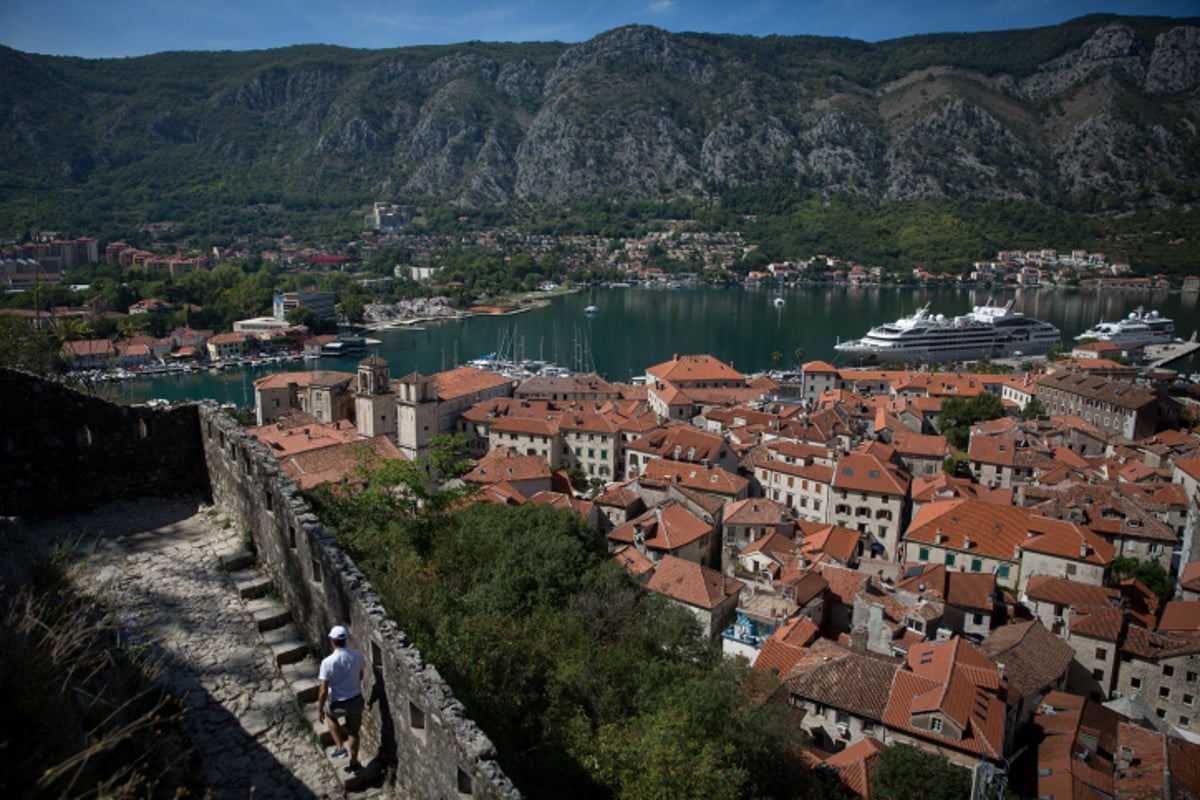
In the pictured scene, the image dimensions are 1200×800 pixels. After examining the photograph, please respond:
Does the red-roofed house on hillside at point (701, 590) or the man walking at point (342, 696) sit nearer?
the man walking at point (342, 696)

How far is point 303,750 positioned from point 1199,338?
11593 centimetres

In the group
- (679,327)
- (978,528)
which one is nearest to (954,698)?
(978,528)

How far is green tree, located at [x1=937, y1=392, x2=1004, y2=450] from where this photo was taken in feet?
161

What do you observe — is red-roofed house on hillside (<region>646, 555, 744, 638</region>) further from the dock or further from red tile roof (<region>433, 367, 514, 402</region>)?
the dock

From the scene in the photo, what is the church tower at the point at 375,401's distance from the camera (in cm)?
4356

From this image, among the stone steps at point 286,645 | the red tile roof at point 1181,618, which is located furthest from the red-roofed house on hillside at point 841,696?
the stone steps at point 286,645

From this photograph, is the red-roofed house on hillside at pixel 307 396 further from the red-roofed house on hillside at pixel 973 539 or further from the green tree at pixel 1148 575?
the green tree at pixel 1148 575

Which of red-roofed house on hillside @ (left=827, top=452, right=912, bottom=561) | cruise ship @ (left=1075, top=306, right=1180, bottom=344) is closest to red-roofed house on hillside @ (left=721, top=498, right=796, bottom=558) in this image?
red-roofed house on hillside @ (left=827, top=452, right=912, bottom=561)

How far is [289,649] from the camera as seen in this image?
20.7 feet

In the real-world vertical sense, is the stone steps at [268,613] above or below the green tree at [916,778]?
above

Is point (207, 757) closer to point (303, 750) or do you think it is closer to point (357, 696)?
point (303, 750)

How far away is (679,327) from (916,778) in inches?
3790

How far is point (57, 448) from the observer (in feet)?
27.1

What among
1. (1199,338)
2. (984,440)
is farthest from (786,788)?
(1199,338)
